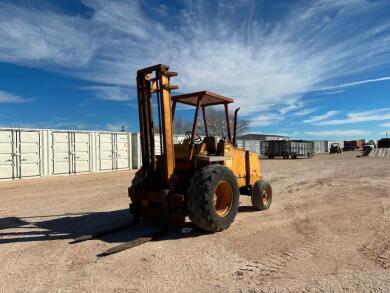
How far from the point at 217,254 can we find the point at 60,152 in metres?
16.7

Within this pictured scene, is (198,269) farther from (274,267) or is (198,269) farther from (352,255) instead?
(352,255)

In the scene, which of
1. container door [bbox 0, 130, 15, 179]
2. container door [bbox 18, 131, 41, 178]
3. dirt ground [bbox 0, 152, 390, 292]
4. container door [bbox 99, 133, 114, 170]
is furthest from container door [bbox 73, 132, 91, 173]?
dirt ground [bbox 0, 152, 390, 292]

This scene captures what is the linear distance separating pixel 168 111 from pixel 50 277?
3.52m

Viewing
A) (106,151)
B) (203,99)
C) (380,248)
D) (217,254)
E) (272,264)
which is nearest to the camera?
(272,264)

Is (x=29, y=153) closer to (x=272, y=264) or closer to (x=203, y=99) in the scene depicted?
(x=203, y=99)

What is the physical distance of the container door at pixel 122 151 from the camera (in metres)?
23.9

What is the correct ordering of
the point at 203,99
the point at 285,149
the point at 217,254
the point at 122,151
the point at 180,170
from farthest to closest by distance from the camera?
the point at 285,149
the point at 122,151
the point at 203,99
the point at 180,170
the point at 217,254

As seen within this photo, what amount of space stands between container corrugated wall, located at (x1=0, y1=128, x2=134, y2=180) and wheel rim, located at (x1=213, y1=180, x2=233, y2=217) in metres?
14.3

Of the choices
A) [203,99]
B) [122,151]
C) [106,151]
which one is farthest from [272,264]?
[122,151]

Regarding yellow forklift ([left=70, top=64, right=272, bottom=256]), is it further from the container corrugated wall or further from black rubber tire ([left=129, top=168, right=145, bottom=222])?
the container corrugated wall

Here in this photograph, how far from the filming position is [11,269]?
5.00 m

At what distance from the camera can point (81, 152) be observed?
70.2 feet

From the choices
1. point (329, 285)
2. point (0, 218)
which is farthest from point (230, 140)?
point (0, 218)

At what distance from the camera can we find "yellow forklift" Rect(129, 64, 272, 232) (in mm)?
6488
